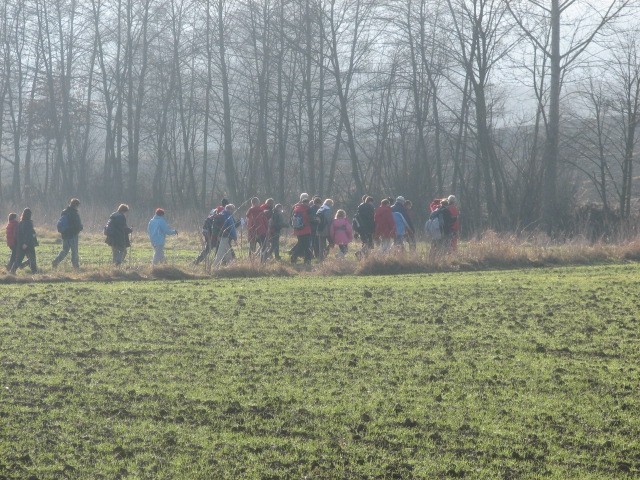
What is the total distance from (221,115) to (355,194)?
36.4ft

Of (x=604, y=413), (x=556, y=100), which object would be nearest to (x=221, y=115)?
(x=556, y=100)

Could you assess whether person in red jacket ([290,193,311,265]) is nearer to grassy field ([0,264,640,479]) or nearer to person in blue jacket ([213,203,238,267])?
person in blue jacket ([213,203,238,267])

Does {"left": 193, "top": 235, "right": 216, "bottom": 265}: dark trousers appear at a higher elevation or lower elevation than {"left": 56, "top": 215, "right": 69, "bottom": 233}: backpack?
lower

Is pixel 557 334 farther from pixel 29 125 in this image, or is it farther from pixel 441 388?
pixel 29 125

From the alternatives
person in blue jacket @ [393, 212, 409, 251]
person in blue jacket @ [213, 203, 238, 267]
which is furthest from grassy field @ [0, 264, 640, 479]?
person in blue jacket @ [393, 212, 409, 251]

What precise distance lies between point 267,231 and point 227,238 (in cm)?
141

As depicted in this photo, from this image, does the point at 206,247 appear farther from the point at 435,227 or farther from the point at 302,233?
the point at 435,227

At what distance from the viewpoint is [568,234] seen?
104ft

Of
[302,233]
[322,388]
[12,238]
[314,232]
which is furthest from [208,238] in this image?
[322,388]

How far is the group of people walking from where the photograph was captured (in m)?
22.8

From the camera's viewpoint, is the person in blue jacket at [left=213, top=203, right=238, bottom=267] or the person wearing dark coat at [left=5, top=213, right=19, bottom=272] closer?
the person wearing dark coat at [left=5, top=213, right=19, bottom=272]

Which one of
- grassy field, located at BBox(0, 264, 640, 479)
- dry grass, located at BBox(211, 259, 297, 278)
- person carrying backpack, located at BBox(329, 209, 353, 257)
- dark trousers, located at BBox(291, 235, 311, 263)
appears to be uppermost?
person carrying backpack, located at BBox(329, 209, 353, 257)

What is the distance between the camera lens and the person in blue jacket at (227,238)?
903 inches

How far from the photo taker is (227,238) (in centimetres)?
2359
